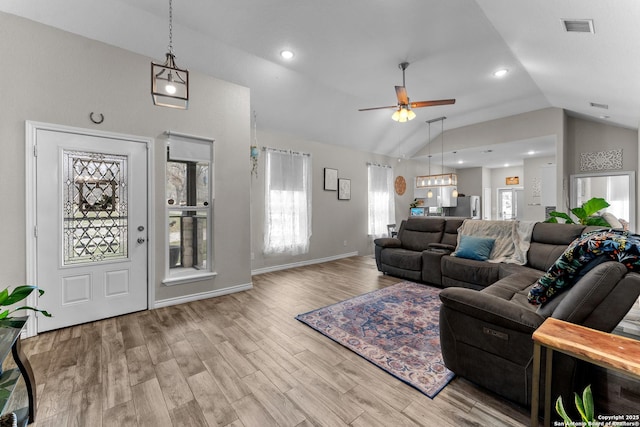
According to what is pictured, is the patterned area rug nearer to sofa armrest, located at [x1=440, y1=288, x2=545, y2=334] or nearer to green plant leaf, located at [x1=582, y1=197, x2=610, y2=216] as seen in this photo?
sofa armrest, located at [x1=440, y1=288, x2=545, y2=334]

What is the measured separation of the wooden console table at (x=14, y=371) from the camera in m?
1.29

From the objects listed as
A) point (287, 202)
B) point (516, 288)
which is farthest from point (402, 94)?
point (287, 202)

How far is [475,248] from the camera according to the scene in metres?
3.90

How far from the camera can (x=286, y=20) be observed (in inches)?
115

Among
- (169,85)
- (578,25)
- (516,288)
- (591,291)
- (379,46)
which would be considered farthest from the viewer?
(379,46)

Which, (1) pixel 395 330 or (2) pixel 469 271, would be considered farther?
(2) pixel 469 271

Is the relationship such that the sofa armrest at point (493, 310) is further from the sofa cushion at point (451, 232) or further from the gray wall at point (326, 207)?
the gray wall at point (326, 207)

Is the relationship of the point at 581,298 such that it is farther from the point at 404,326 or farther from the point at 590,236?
the point at 404,326

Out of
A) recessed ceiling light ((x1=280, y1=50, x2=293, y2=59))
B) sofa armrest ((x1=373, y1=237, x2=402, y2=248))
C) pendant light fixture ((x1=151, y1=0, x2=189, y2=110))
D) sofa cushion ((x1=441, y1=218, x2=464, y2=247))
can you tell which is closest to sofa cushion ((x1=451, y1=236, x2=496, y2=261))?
sofa cushion ((x1=441, y1=218, x2=464, y2=247))

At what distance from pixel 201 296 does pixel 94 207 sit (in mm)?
1617

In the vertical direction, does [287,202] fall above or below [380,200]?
below

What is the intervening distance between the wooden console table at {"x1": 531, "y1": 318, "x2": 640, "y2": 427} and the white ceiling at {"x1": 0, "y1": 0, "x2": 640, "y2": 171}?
7.45 ft

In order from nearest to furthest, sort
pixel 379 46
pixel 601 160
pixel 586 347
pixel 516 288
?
pixel 586 347
pixel 516 288
pixel 379 46
pixel 601 160

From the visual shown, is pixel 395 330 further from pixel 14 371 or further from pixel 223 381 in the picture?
pixel 14 371
